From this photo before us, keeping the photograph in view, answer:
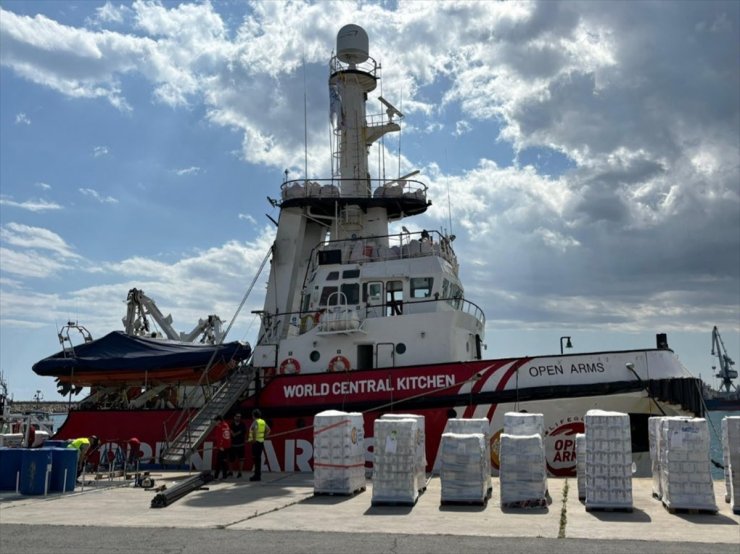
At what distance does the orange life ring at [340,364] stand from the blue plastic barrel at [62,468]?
248 inches

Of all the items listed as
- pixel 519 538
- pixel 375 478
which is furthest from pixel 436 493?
pixel 519 538

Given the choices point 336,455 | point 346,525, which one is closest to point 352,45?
point 336,455

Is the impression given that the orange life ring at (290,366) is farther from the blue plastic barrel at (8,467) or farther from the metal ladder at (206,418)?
the blue plastic barrel at (8,467)

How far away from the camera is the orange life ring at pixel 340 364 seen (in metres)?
17.2

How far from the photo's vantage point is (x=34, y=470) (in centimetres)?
1245

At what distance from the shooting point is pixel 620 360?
14984 millimetres

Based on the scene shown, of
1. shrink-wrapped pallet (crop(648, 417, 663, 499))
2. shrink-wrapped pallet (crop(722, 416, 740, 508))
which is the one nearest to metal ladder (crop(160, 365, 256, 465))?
shrink-wrapped pallet (crop(648, 417, 663, 499))

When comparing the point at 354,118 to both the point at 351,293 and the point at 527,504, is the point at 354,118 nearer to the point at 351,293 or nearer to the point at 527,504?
the point at 351,293

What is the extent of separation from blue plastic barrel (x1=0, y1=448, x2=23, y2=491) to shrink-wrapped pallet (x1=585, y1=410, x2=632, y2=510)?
10096 millimetres

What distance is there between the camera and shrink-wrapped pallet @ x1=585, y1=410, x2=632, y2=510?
987cm

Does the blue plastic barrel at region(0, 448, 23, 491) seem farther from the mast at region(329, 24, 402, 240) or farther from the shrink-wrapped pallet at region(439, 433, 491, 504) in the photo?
the mast at region(329, 24, 402, 240)

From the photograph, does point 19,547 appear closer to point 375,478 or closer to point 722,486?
point 375,478

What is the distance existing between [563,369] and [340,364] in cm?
536

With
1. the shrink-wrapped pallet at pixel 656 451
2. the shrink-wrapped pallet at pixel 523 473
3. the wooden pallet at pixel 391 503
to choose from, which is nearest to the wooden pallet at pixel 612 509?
the shrink-wrapped pallet at pixel 523 473
